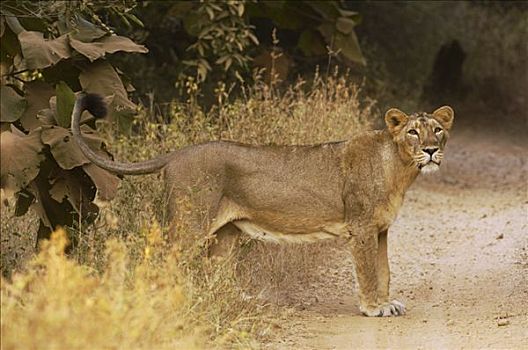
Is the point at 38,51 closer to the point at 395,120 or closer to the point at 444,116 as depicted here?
the point at 395,120

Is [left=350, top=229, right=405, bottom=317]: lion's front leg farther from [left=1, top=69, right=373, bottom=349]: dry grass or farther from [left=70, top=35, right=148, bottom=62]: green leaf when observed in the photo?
[left=70, top=35, right=148, bottom=62]: green leaf

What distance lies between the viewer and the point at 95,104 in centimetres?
736

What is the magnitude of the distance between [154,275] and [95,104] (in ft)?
5.17

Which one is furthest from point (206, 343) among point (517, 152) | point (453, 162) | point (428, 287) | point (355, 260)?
point (517, 152)

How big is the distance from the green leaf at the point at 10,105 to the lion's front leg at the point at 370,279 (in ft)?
7.72

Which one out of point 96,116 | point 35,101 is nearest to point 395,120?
point 96,116

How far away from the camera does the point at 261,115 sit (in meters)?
11.0

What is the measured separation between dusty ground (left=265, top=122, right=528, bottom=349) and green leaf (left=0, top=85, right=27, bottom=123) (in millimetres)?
2035

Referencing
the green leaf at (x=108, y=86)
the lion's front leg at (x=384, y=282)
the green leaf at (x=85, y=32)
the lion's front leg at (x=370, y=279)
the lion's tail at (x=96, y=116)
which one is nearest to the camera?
the lion's tail at (x=96, y=116)

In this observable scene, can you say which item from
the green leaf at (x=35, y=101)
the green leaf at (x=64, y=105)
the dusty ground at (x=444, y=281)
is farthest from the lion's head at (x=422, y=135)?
the green leaf at (x=35, y=101)

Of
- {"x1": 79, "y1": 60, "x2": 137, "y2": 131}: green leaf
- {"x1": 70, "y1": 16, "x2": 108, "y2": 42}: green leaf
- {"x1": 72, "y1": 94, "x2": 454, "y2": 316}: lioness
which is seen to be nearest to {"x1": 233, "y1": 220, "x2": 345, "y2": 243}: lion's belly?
{"x1": 72, "y1": 94, "x2": 454, "y2": 316}: lioness

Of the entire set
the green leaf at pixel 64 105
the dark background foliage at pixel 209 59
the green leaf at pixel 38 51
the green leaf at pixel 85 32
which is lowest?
the dark background foliage at pixel 209 59

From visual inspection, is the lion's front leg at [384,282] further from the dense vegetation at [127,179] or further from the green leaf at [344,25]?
the green leaf at [344,25]

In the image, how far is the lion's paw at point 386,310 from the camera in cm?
824
